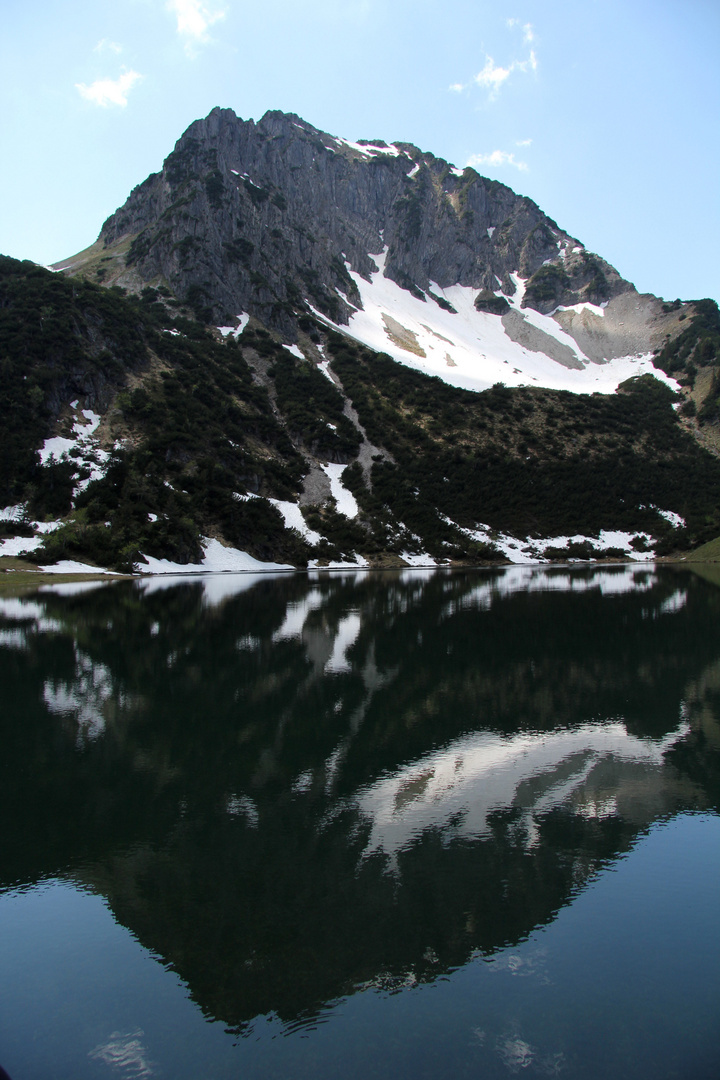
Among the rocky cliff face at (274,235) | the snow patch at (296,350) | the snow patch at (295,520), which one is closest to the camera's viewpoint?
the snow patch at (295,520)

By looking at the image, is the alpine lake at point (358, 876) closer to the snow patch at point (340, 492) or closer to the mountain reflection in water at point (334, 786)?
the mountain reflection in water at point (334, 786)

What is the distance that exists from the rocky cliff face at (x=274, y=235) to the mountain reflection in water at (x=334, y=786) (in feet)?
375

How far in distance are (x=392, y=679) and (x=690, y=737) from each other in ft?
22.1

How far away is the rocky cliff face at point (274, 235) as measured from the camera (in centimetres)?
12506

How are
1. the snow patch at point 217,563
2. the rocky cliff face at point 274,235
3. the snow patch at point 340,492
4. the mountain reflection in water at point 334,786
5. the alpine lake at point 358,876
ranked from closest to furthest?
the alpine lake at point 358,876, the mountain reflection in water at point 334,786, the snow patch at point 217,563, the snow patch at point 340,492, the rocky cliff face at point 274,235

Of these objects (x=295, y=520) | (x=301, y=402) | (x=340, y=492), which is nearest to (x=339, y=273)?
(x=301, y=402)

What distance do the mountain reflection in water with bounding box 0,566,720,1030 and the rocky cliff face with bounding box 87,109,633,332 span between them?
11435 centimetres

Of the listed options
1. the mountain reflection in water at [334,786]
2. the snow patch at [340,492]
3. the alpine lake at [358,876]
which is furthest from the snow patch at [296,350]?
the alpine lake at [358,876]

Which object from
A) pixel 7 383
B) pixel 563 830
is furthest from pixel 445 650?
pixel 7 383

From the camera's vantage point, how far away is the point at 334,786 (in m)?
9.20

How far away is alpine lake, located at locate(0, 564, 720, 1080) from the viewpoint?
455 centimetres

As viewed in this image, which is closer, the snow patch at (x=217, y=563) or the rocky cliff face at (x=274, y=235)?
the snow patch at (x=217, y=563)

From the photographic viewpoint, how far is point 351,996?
4.95 metres

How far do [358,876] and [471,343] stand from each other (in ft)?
560
